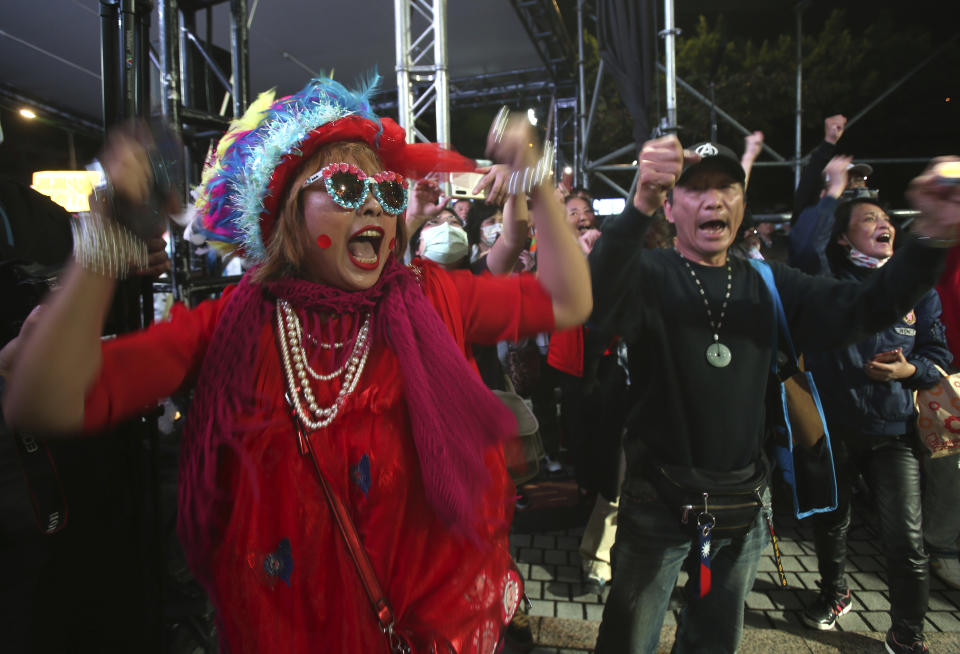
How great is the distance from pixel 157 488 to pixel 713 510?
169cm

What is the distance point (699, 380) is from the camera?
1.84 m

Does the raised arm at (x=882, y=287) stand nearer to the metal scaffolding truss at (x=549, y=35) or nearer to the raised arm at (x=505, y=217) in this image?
the raised arm at (x=505, y=217)

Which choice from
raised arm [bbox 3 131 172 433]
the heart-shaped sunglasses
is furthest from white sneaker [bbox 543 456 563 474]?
raised arm [bbox 3 131 172 433]

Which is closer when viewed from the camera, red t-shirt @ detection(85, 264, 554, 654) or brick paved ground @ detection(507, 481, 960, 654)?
red t-shirt @ detection(85, 264, 554, 654)

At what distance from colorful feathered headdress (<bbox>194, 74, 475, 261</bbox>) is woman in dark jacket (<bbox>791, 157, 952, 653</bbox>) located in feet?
7.26

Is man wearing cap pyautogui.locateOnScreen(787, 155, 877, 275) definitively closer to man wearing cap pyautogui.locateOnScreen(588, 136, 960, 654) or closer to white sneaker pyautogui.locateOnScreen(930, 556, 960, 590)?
man wearing cap pyautogui.locateOnScreen(588, 136, 960, 654)

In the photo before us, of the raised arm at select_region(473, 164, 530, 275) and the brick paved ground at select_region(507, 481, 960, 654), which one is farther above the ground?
the raised arm at select_region(473, 164, 530, 275)

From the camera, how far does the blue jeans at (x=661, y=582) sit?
1.87 meters

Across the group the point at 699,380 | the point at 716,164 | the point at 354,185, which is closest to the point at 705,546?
the point at 699,380

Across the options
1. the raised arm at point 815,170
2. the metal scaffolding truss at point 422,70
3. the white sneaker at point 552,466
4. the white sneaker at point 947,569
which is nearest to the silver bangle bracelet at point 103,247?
the raised arm at point 815,170

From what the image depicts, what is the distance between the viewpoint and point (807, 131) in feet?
48.9

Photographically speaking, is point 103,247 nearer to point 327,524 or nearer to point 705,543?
point 327,524

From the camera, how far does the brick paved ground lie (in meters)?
2.65

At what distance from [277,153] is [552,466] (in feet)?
13.0
